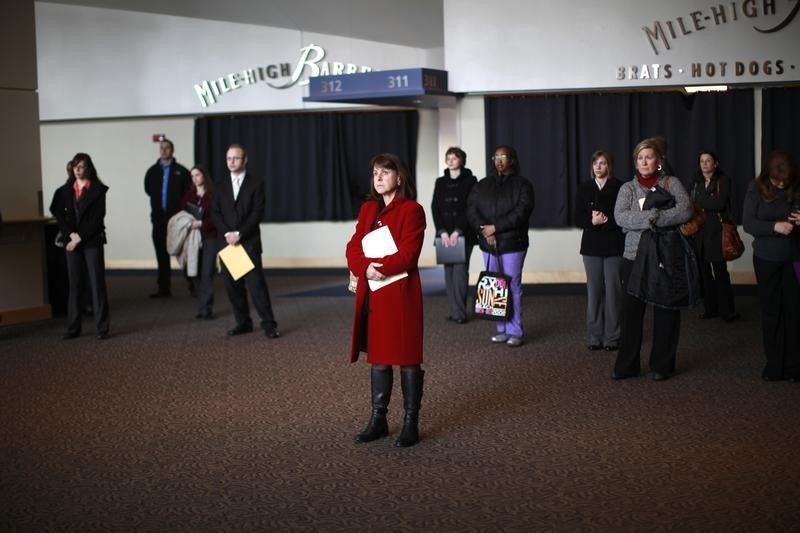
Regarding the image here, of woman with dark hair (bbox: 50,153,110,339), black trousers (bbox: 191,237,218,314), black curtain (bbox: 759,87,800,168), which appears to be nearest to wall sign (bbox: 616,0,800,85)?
black curtain (bbox: 759,87,800,168)

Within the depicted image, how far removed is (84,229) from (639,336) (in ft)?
15.5

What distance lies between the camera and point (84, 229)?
8258 millimetres

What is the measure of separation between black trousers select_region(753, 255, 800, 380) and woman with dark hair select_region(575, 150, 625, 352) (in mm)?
1205

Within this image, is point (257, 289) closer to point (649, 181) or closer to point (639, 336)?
point (639, 336)

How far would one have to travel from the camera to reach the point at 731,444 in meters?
4.84

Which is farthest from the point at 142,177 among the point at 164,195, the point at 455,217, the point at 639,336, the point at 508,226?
the point at 639,336

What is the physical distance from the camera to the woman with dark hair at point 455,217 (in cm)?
882

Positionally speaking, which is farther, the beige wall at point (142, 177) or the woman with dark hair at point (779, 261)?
the beige wall at point (142, 177)

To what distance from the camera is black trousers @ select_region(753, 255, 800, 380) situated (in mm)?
6234

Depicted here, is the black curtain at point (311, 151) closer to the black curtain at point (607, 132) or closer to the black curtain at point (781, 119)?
the black curtain at point (607, 132)

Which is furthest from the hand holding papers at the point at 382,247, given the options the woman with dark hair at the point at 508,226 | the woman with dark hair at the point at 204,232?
the woman with dark hair at the point at 204,232

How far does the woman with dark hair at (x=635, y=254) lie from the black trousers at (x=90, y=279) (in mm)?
4409

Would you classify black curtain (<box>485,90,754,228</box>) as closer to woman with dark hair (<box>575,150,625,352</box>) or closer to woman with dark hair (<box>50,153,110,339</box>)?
woman with dark hair (<box>575,150,625,352</box>)

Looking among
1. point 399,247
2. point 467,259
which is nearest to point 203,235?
point 467,259
